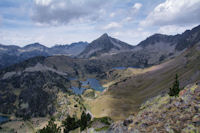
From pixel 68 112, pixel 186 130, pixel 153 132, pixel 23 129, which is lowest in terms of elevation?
pixel 23 129

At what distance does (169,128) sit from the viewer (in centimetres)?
2908

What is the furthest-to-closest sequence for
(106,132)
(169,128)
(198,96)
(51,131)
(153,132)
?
1. (51,131)
2. (106,132)
3. (198,96)
4. (153,132)
5. (169,128)

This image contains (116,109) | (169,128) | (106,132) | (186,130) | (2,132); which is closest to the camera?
(186,130)

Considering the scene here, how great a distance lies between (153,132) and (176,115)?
7108 millimetres

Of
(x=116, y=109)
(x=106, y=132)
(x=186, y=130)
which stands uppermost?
(x=186, y=130)

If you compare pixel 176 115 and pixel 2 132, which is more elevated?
pixel 176 115

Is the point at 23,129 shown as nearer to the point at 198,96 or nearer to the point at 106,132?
the point at 106,132

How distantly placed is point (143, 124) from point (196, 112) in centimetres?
1280

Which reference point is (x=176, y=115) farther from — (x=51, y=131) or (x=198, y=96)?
(x=51, y=131)

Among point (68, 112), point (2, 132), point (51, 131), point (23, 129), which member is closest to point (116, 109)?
point (51, 131)

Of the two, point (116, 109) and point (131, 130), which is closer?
point (131, 130)

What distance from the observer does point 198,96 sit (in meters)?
36.5

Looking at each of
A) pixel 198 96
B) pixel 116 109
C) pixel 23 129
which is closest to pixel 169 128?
pixel 198 96

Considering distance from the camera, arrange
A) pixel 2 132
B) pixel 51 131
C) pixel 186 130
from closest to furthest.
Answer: pixel 186 130, pixel 51 131, pixel 2 132
